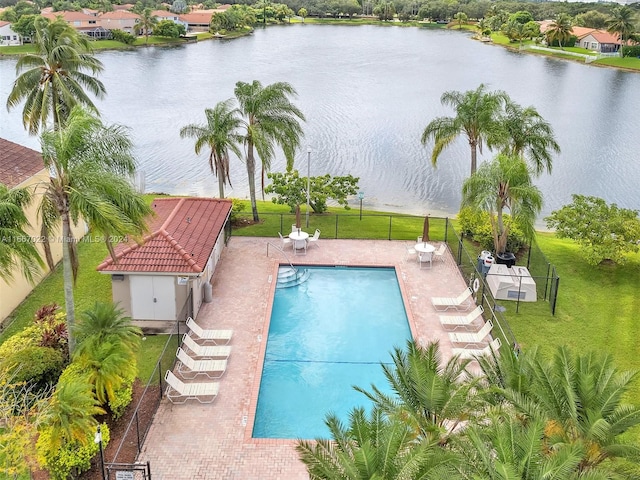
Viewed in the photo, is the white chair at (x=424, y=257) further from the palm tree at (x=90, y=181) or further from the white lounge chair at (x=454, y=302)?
the palm tree at (x=90, y=181)

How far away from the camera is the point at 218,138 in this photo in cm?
2939

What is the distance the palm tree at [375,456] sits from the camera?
9.98 meters

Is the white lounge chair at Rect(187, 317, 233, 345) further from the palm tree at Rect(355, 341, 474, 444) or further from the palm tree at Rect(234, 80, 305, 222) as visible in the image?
the palm tree at Rect(234, 80, 305, 222)

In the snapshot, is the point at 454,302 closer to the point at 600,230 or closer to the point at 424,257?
the point at 424,257

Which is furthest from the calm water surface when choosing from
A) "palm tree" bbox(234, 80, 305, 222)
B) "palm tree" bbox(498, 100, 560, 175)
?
"palm tree" bbox(234, 80, 305, 222)

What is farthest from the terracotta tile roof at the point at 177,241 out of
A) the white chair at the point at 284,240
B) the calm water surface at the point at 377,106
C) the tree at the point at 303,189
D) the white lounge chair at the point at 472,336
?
the calm water surface at the point at 377,106

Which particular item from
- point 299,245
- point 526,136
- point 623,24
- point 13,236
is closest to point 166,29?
point 623,24

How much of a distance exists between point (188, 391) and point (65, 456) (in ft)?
13.2

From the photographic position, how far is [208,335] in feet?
67.2

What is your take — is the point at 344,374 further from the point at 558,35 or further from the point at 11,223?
the point at 558,35

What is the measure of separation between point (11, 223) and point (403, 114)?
55.8m

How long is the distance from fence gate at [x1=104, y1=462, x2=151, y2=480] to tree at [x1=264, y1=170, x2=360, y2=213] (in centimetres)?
1900

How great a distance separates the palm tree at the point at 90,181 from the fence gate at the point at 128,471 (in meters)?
5.55

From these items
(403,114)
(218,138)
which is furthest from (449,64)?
(218,138)
